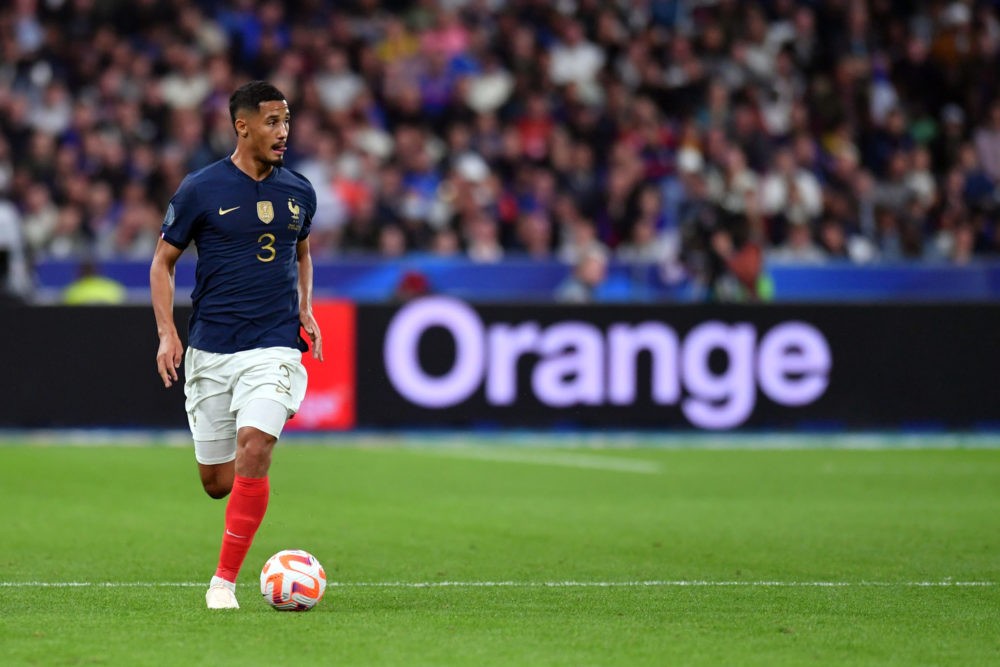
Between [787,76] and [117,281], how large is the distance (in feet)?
32.1

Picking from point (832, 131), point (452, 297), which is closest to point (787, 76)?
point (832, 131)

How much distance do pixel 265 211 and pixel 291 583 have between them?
64.3 inches

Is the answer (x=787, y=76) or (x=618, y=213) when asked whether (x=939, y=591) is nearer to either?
(x=618, y=213)

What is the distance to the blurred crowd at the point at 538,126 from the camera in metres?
20.2

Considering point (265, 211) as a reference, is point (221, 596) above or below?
below

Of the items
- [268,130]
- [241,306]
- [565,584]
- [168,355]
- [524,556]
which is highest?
[268,130]

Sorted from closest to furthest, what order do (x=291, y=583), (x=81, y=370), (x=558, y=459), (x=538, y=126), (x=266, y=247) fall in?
(x=291, y=583), (x=266, y=247), (x=558, y=459), (x=81, y=370), (x=538, y=126)

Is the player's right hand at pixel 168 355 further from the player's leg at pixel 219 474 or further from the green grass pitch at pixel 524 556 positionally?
the green grass pitch at pixel 524 556

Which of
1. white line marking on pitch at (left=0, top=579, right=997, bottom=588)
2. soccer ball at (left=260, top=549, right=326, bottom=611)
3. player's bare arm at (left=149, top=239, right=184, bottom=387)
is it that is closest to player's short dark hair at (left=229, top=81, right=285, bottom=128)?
player's bare arm at (left=149, top=239, right=184, bottom=387)

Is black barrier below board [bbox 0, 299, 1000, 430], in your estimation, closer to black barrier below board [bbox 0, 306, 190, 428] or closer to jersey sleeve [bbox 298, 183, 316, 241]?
black barrier below board [bbox 0, 306, 190, 428]

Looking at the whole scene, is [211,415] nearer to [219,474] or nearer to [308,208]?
[219,474]

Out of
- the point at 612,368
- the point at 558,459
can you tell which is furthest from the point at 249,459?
the point at 612,368

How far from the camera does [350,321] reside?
17312 mm

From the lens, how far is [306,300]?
798 centimetres
